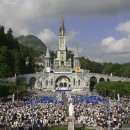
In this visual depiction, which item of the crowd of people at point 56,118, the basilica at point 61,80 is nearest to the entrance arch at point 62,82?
the basilica at point 61,80

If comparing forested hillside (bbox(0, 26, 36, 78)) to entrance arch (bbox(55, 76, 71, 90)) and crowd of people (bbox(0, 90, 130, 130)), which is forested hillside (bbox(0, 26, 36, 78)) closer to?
entrance arch (bbox(55, 76, 71, 90))

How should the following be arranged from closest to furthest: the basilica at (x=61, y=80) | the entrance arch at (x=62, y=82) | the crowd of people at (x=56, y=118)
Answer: the crowd of people at (x=56, y=118), the basilica at (x=61, y=80), the entrance arch at (x=62, y=82)

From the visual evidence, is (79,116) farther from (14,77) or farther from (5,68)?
(14,77)

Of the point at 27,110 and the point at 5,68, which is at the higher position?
the point at 5,68

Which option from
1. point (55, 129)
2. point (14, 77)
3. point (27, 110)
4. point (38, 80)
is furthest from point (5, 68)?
point (55, 129)

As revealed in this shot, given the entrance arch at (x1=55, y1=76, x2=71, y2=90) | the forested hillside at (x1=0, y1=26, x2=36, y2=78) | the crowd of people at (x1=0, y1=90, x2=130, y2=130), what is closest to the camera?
the crowd of people at (x1=0, y1=90, x2=130, y2=130)

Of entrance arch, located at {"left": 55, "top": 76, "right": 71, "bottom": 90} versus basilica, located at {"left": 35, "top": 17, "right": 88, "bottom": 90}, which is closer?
basilica, located at {"left": 35, "top": 17, "right": 88, "bottom": 90}

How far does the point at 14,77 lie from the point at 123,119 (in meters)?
68.5

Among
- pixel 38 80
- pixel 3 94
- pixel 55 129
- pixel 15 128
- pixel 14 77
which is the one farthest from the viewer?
pixel 38 80

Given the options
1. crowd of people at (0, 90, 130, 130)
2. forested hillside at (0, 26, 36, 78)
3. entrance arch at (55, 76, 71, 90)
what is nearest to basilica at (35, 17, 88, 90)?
entrance arch at (55, 76, 71, 90)

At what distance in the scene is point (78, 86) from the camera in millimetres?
124375

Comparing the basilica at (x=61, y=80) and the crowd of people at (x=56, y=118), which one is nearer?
the crowd of people at (x=56, y=118)

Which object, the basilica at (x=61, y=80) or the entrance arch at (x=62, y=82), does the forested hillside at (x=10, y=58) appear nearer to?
the basilica at (x=61, y=80)

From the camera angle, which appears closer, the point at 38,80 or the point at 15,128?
the point at 15,128
